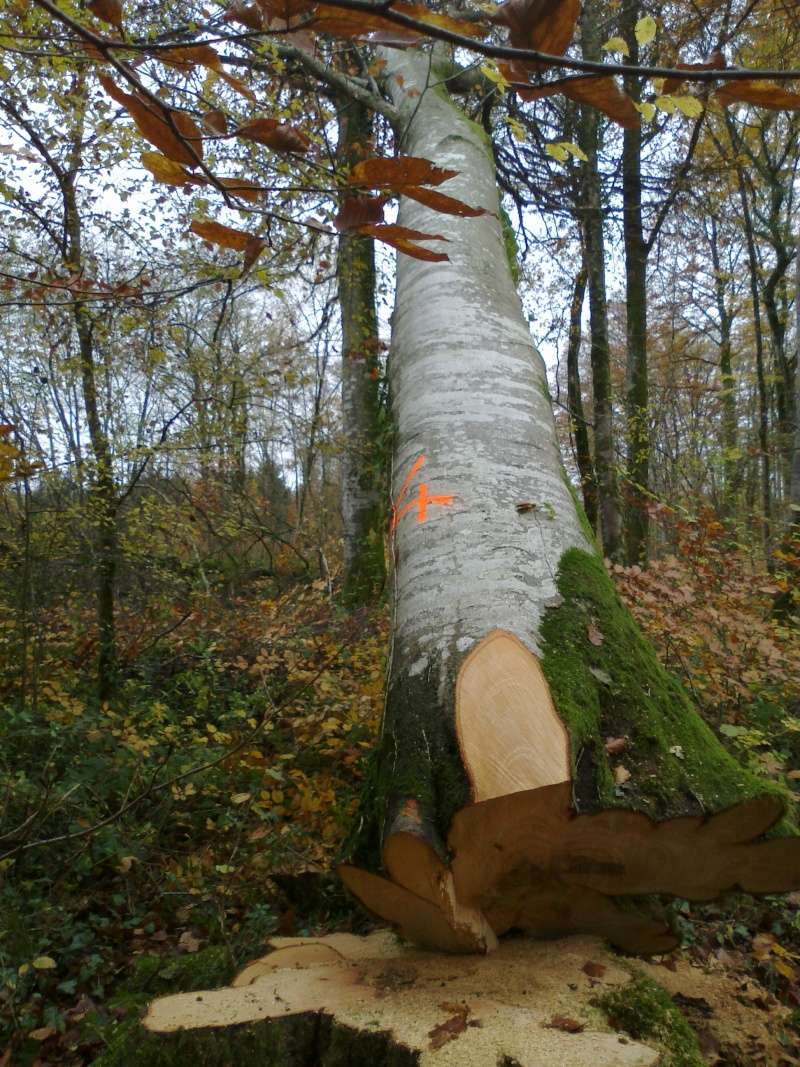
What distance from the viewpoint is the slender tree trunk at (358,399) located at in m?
6.25

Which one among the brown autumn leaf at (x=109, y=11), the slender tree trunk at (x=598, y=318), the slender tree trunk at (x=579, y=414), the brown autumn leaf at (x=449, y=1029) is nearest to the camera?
the brown autumn leaf at (x=109, y=11)

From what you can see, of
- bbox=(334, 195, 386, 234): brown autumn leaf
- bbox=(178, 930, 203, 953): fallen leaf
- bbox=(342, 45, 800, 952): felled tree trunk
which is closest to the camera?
bbox=(334, 195, 386, 234): brown autumn leaf

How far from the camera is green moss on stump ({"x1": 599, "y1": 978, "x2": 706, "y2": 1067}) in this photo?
108 cm

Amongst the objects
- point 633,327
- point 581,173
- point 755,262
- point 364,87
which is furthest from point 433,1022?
point 755,262

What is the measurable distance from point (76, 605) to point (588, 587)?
15.3 feet

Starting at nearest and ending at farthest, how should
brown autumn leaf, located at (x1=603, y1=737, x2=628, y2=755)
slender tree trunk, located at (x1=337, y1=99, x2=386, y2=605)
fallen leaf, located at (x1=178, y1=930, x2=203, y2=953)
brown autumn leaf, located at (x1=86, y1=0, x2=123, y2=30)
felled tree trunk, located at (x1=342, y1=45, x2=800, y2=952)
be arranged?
brown autumn leaf, located at (x1=86, y1=0, x2=123, y2=30) → felled tree trunk, located at (x1=342, y1=45, x2=800, y2=952) → brown autumn leaf, located at (x1=603, y1=737, x2=628, y2=755) → fallen leaf, located at (x1=178, y1=930, x2=203, y2=953) → slender tree trunk, located at (x1=337, y1=99, x2=386, y2=605)

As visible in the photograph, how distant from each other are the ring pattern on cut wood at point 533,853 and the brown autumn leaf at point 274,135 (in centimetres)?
106

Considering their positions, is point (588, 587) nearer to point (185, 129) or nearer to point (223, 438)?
point (185, 129)

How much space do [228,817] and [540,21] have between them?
3.22 m

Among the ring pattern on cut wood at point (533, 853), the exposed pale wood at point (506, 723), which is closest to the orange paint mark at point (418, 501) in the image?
the exposed pale wood at point (506, 723)

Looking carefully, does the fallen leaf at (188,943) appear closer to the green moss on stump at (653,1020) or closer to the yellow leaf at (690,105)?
the green moss on stump at (653,1020)

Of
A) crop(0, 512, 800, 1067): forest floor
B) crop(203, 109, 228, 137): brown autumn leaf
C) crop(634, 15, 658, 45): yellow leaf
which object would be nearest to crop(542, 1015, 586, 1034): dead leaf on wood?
crop(0, 512, 800, 1067): forest floor

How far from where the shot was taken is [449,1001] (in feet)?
3.69

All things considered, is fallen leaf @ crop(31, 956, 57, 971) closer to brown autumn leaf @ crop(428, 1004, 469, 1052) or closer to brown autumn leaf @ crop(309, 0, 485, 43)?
brown autumn leaf @ crop(428, 1004, 469, 1052)
